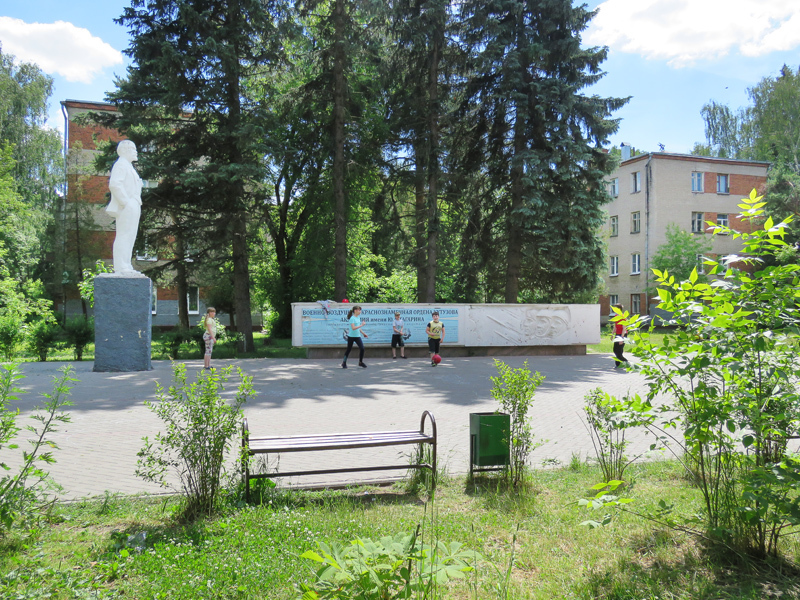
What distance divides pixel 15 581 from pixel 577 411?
28.2 feet

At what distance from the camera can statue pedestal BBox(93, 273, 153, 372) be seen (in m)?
14.2

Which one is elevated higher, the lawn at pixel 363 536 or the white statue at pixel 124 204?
the white statue at pixel 124 204

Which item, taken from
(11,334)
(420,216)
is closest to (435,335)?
(420,216)

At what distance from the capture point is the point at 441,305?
69.1ft

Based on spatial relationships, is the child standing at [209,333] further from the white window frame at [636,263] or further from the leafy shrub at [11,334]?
the white window frame at [636,263]

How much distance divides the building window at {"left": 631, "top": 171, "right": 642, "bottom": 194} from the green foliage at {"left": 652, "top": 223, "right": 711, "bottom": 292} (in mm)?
4802

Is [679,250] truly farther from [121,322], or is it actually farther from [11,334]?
[11,334]

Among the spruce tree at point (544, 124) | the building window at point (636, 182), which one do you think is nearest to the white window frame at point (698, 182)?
the building window at point (636, 182)

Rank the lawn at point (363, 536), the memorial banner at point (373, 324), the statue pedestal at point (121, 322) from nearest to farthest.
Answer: the lawn at point (363, 536), the statue pedestal at point (121, 322), the memorial banner at point (373, 324)

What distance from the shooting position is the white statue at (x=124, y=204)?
14.7 metres

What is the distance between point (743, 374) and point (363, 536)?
2.64 m

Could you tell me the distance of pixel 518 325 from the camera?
2188cm

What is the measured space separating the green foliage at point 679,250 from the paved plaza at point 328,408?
24290 mm

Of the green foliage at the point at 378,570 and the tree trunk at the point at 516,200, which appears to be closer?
the green foliage at the point at 378,570
